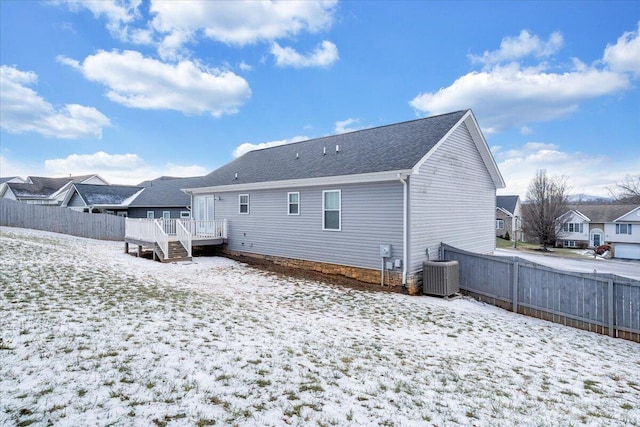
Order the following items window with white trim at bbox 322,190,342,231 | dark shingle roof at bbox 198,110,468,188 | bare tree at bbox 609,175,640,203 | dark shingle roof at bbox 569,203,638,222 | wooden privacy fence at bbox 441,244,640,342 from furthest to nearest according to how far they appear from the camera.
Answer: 1. bare tree at bbox 609,175,640,203
2. dark shingle roof at bbox 569,203,638,222
3. window with white trim at bbox 322,190,342,231
4. dark shingle roof at bbox 198,110,468,188
5. wooden privacy fence at bbox 441,244,640,342

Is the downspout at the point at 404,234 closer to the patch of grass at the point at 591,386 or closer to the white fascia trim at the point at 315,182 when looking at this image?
the white fascia trim at the point at 315,182

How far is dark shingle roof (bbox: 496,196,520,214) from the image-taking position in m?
44.6

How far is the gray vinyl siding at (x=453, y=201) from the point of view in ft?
33.5

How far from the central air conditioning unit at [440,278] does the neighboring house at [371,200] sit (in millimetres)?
358

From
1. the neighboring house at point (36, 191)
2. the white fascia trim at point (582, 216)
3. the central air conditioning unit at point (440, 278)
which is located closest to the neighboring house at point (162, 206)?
the neighboring house at point (36, 191)

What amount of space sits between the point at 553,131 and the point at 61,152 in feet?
144

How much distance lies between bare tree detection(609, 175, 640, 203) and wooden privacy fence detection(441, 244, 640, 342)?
55.9 metres

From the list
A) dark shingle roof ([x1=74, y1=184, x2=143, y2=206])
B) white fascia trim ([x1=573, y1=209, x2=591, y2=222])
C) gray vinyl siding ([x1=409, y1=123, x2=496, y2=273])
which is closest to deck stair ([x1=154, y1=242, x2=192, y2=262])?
gray vinyl siding ([x1=409, y1=123, x2=496, y2=273])

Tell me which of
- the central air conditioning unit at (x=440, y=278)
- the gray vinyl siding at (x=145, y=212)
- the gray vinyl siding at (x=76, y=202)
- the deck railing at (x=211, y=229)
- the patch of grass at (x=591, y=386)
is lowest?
the patch of grass at (x=591, y=386)

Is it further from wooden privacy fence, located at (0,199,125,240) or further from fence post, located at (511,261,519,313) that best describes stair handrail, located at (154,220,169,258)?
fence post, located at (511,261,519,313)

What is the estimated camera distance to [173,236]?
15.0 meters

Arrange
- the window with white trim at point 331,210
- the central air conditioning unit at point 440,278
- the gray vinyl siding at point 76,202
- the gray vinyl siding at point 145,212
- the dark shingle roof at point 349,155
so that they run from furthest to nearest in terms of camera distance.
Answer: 1. the gray vinyl siding at point 145,212
2. the gray vinyl siding at point 76,202
3. the window with white trim at point 331,210
4. the dark shingle roof at point 349,155
5. the central air conditioning unit at point 440,278

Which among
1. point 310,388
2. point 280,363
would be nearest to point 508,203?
point 280,363

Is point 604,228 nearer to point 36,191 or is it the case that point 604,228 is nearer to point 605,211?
point 605,211
